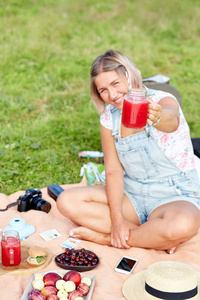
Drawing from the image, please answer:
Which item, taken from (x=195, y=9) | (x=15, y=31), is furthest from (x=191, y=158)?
(x=195, y=9)

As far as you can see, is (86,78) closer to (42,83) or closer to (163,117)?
(42,83)

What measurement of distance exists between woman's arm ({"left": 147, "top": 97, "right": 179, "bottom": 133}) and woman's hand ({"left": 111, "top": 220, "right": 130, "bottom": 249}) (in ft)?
2.32

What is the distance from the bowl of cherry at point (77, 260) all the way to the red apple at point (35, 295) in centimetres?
37

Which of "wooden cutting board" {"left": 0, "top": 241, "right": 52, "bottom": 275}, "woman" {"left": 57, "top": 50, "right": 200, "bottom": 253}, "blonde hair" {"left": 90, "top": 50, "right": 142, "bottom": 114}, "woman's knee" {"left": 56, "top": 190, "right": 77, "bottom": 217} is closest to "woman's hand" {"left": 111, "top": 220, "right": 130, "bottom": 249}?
"woman" {"left": 57, "top": 50, "right": 200, "bottom": 253}

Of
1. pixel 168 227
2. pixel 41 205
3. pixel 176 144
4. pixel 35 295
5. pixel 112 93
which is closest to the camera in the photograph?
pixel 35 295

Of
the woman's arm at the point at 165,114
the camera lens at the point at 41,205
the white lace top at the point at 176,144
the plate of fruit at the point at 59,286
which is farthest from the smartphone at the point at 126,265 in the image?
the camera lens at the point at 41,205

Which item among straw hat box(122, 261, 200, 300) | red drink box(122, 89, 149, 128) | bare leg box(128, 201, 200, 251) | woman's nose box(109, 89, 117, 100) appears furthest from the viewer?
woman's nose box(109, 89, 117, 100)

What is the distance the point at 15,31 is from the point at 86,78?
2.09m

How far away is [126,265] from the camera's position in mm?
2639

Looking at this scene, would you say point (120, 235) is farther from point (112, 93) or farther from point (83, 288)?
point (112, 93)

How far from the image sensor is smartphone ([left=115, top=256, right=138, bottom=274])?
260cm

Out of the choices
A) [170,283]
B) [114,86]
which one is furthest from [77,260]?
[114,86]

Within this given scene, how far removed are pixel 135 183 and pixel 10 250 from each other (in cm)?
99

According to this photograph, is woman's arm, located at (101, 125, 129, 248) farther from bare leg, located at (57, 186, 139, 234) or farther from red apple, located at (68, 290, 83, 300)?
red apple, located at (68, 290, 83, 300)
